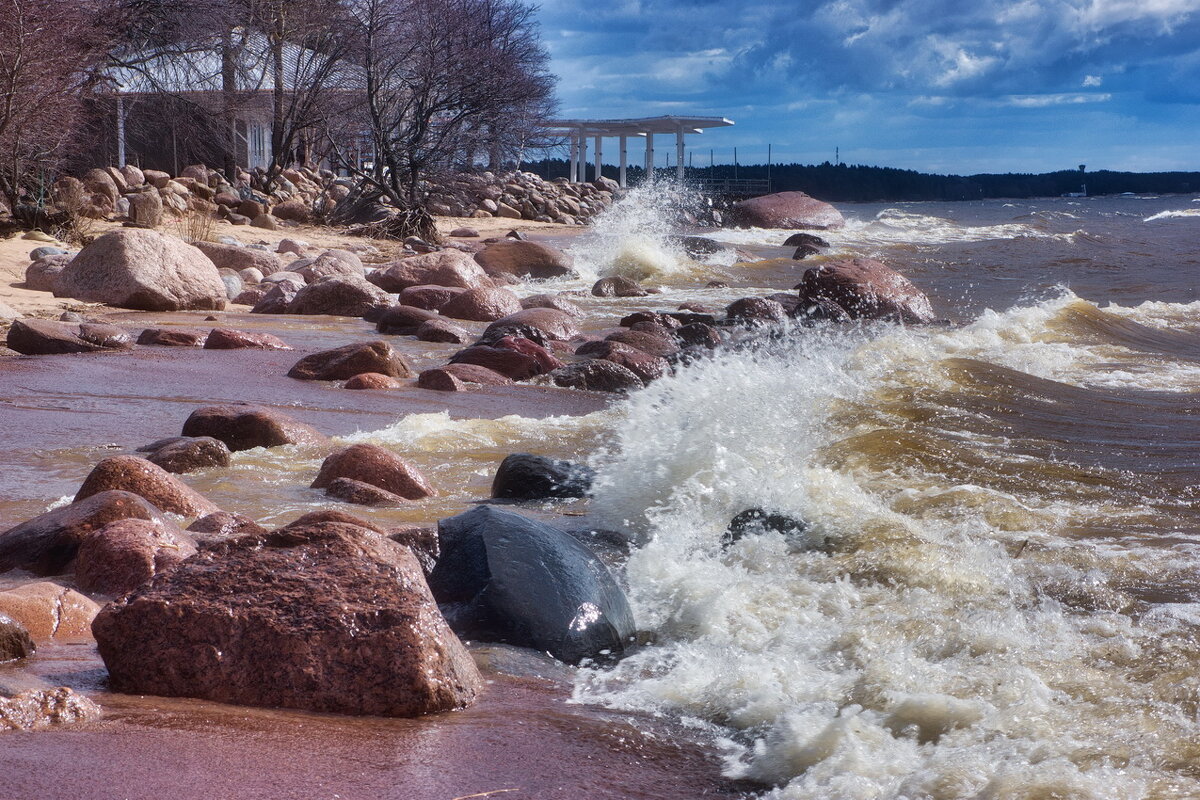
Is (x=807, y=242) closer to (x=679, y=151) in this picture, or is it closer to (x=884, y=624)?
(x=884, y=624)

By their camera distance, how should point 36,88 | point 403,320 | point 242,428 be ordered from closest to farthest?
point 242,428 → point 403,320 → point 36,88

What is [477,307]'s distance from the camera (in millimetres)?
12570

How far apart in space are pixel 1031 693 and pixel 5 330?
8.40m

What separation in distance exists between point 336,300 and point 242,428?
685 centimetres

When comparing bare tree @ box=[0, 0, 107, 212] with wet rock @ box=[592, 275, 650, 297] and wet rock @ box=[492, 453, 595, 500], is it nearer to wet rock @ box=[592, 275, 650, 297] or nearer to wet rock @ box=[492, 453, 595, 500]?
wet rock @ box=[592, 275, 650, 297]

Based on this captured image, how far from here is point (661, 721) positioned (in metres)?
2.92

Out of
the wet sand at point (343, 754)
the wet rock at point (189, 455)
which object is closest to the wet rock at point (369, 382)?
the wet rock at point (189, 455)

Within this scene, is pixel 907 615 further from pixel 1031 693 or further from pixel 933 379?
pixel 933 379

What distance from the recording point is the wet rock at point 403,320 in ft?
36.6

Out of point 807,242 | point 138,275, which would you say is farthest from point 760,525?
point 807,242

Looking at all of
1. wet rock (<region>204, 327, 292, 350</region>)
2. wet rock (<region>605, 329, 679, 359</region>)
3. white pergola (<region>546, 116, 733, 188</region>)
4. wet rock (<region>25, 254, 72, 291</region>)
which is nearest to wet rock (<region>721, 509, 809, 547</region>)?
wet rock (<region>605, 329, 679, 359</region>)

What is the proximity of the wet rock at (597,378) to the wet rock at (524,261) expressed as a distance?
9.23 meters

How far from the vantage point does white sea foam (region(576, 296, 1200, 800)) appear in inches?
106

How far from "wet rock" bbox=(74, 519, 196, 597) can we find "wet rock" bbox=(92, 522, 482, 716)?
69 centimetres
